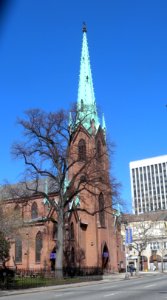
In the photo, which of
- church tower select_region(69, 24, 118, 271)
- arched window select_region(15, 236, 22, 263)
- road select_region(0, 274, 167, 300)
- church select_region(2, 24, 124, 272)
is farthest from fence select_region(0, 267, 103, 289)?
arched window select_region(15, 236, 22, 263)

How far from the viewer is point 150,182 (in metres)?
149

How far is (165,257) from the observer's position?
102 meters

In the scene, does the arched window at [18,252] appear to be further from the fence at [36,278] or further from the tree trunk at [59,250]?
the tree trunk at [59,250]

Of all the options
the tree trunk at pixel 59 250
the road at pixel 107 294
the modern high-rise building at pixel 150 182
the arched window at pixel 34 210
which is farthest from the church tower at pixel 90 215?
the modern high-rise building at pixel 150 182

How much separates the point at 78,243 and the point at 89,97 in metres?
22.3

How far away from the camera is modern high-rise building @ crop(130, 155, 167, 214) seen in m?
145

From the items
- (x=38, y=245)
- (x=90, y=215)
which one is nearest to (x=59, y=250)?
(x=90, y=215)

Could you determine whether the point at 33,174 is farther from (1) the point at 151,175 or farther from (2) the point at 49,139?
(1) the point at 151,175

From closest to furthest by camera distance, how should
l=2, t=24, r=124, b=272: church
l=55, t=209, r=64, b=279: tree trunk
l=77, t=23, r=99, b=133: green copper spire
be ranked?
1. l=55, t=209, r=64, b=279: tree trunk
2. l=2, t=24, r=124, b=272: church
3. l=77, t=23, r=99, b=133: green copper spire

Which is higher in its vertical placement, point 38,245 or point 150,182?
point 150,182

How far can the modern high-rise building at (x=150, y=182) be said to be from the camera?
145 meters

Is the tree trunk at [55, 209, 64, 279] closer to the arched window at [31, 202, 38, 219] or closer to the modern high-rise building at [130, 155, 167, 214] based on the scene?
the arched window at [31, 202, 38, 219]

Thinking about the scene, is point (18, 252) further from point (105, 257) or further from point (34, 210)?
point (105, 257)

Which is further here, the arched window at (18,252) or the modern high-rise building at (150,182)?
the modern high-rise building at (150,182)
